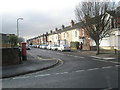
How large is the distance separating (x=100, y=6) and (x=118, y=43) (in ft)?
33.1

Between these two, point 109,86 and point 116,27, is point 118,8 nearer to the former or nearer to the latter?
point 116,27

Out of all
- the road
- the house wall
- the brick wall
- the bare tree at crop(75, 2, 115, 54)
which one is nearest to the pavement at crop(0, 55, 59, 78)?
the road

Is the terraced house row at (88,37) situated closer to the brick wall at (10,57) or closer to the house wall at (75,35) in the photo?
the house wall at (75,35)

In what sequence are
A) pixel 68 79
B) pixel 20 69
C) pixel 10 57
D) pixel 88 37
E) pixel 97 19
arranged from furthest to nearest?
pixel 88 37
pixel 97 19
pixel 10 57
pixel 20 69
pixel 68 79

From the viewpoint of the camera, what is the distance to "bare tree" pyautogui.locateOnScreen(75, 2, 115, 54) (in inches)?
1132

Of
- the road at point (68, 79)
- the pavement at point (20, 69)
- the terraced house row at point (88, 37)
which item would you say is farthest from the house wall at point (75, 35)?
the road at point (68, 79)

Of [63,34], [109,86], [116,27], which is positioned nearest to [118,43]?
[116,27]

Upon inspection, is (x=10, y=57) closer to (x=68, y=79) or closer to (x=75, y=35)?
(x=68, y=79)

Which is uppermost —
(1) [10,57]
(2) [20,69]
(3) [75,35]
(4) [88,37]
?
(3) [75,35]

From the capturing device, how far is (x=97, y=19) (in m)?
28.5

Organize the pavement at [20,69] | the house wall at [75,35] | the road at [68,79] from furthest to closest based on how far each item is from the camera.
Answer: the house wall at [75,35], the pavement at [20,69], the road at [68,79]

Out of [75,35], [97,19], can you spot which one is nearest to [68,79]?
[97,19]

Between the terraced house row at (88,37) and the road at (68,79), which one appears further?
the terraced house row at (88,37)

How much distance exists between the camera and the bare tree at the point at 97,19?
94.3 ft
